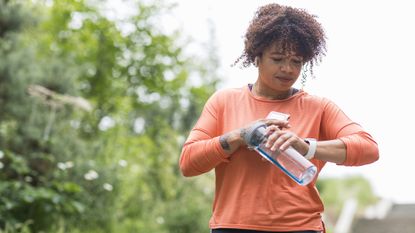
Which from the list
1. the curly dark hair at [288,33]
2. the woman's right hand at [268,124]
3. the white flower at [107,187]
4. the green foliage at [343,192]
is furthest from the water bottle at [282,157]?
the green foliage at [343,192]

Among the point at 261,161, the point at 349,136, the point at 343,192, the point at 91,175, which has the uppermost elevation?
the point at 349,136

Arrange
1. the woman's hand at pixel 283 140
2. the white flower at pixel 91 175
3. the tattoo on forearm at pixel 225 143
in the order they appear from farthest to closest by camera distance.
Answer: the white flower at pixel 91 175
the tattoo on forearm at pixel 225 143
the woman's hand at pixel 283 140

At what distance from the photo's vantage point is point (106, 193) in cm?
760

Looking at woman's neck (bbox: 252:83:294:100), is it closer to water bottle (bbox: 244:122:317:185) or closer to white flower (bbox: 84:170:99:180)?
water bottle (bbox: 244:122:317:185)

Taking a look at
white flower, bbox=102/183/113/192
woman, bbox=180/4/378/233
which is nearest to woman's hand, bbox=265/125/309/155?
woman, bbox=180/4/378/233

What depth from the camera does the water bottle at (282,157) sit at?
1.92 meters

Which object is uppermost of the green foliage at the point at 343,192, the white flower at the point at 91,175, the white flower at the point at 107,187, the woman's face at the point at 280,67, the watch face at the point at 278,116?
the woman's face at the point at 280,67

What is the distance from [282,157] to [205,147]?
264 mm

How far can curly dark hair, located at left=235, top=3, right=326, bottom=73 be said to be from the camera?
6.94 feet

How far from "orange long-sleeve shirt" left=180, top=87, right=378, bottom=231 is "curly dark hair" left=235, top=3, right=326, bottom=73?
148 millimetres

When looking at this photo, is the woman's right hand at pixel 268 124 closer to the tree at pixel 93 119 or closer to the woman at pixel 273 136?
the woman at pixel 273 136

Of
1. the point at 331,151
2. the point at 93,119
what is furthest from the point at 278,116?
the point at 93,119

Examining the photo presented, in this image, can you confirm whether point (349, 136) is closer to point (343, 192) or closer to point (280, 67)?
point (280, 67)

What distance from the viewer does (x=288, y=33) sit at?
2.11 m
